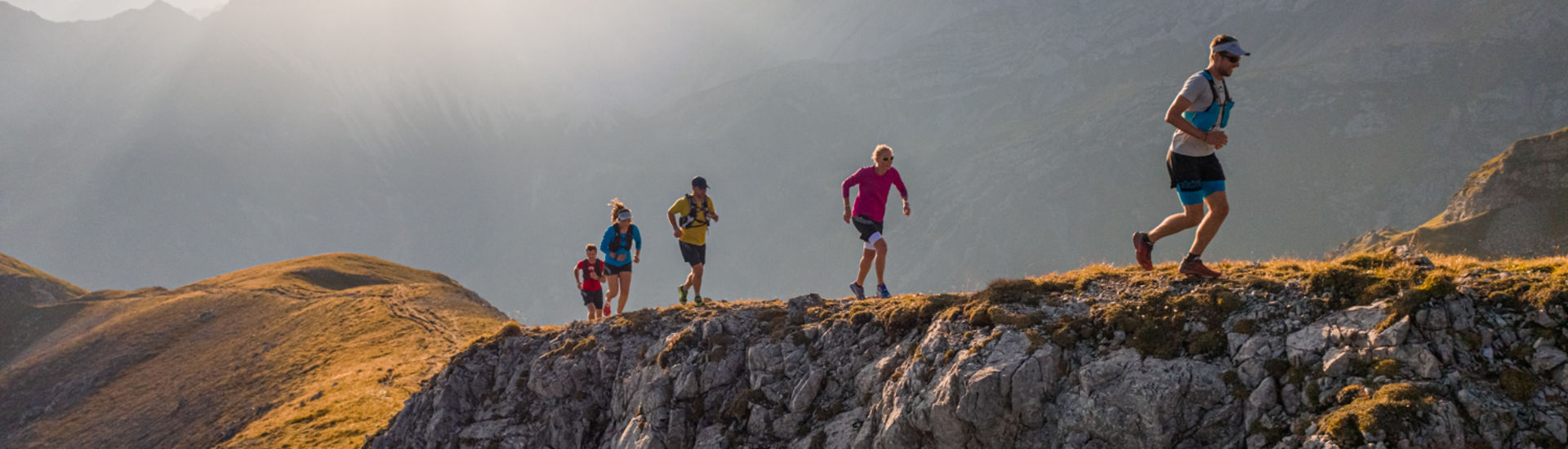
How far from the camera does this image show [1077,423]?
891 centimetres

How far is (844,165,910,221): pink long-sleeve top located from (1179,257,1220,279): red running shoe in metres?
5.54

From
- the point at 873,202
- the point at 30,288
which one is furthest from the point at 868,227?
the point at 30,288

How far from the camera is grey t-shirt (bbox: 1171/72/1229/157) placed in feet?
30.8

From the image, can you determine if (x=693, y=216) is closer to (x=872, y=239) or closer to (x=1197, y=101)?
(x=872, y=239)

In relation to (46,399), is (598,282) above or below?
below

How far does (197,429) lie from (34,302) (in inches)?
1828

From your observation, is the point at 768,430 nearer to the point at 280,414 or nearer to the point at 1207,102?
the point at 1207,102

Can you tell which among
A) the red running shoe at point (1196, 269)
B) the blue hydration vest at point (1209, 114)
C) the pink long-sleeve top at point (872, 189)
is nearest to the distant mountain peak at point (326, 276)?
the pink long-sleeve top at point (872, 189)

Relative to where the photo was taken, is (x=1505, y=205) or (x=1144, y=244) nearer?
(x=1144, y=244)

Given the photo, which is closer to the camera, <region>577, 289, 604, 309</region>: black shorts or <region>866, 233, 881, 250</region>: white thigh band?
<region>866, 233, 881, 250</region>: white thigh band

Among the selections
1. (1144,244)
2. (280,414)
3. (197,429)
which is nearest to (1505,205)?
(1144,244)

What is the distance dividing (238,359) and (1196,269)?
148ft

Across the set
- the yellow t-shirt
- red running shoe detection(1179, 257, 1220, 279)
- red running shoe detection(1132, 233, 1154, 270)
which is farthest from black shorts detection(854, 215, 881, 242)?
red running shoe detection(1179, 257, 1220, 279)

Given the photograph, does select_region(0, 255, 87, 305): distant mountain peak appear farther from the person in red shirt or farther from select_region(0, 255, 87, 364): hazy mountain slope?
the person in red shirt
